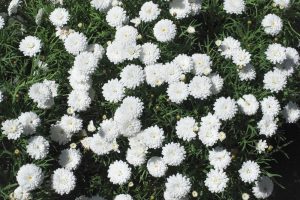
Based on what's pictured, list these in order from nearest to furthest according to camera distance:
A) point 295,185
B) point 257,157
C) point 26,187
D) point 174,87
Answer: point 26,187 < point 174,87 < point 257,157 < point 295,185

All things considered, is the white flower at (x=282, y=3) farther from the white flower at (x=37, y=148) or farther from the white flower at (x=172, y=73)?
the white flower at (x=37, y=148)

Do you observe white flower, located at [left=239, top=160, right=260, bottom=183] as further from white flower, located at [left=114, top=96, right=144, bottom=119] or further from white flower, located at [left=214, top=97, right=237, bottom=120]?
white flower, located at [left=114, top=96, right=144, bottom=119]

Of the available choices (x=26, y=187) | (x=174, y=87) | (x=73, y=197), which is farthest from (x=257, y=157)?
(x=26, y=187)

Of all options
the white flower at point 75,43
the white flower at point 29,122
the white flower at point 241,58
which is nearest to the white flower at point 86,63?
the white flower at point 75,43

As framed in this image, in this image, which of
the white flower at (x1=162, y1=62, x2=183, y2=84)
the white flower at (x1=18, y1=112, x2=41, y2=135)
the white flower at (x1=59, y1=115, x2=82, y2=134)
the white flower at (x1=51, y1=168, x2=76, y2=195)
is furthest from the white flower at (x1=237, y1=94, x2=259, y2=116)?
the white flower at (x1=18, y1=112, x2=41, y2=135)

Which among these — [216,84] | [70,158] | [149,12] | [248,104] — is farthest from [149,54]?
[70,158]

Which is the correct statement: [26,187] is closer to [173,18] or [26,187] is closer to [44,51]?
[44,51]

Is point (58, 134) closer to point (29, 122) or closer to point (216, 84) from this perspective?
point (29, 122)

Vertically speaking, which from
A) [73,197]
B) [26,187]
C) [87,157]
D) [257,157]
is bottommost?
[257,157]
